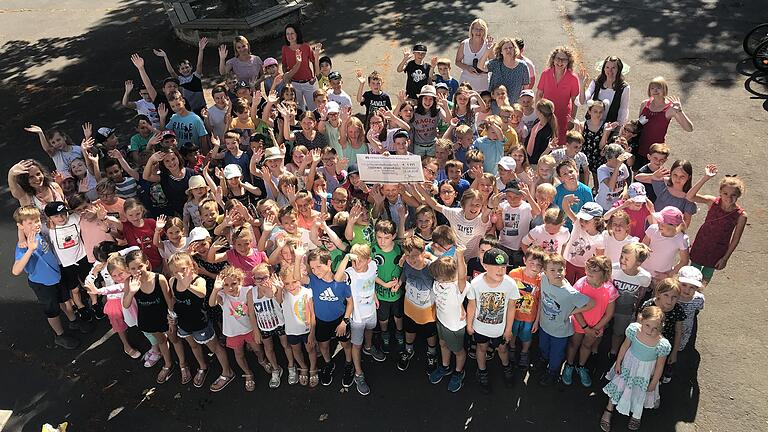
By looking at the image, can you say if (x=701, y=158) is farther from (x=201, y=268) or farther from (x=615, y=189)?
(x=201, y=268)

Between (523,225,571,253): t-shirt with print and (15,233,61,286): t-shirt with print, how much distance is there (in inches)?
214

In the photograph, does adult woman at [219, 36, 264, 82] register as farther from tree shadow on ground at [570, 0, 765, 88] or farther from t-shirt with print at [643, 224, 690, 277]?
tree shadow on ground at [570, 0, 765, 88]

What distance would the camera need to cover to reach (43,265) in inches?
245

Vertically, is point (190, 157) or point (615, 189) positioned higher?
point (190, 157)

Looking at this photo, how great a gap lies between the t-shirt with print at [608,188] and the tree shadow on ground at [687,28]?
6037mm

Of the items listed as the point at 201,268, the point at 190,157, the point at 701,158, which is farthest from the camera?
the point at 701,158

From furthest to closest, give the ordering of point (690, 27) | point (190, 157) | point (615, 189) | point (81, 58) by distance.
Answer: point (81, 58) < point (690, 27) < point (190, 157) < point (615, 189)

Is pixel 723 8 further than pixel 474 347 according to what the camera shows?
Yes

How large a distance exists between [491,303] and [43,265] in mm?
5021

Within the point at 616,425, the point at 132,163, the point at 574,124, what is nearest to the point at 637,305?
the point at 616,425

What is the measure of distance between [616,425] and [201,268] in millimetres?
4527

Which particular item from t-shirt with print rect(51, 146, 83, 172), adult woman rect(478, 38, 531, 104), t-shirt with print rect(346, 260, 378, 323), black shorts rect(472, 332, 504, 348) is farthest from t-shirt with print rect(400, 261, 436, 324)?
t-shirt with print rect(51, 146, 83, 172)

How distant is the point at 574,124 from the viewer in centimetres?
805

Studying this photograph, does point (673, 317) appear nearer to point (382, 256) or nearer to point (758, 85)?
point (382, 256)
